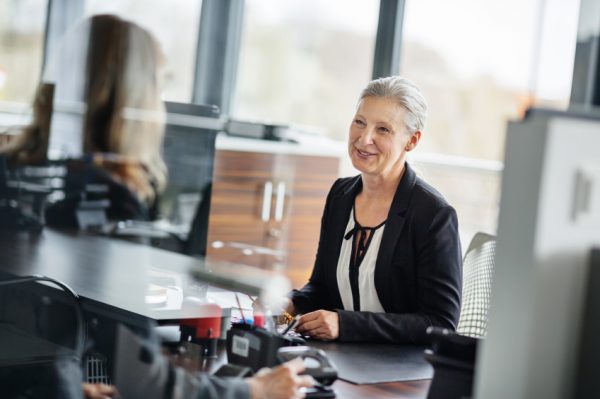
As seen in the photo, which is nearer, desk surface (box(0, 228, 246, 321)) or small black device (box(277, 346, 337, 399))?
small black device (box(277, 346, 337, 399))

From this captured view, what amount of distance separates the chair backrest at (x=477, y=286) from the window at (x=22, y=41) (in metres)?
3.58

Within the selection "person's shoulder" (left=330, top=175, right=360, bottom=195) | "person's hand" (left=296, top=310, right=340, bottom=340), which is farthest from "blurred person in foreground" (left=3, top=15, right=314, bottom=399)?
"person's hand" (left=296, top=310, right=340, bottom=340)

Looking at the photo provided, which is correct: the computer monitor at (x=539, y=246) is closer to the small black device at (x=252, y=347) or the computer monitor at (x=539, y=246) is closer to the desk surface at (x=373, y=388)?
the desk surface at (x=373, y=388)

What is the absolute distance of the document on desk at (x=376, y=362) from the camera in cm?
199

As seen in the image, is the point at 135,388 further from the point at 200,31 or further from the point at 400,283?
the point at 200,31

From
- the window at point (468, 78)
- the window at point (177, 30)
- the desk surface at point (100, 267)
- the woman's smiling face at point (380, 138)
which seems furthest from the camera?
the window at point (177, 30)

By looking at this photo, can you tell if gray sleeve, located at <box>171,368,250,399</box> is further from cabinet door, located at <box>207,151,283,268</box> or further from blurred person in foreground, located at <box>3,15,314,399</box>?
blurred person in foreground, located at <box>3,15,314,399</box>

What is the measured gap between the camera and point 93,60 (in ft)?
18.9

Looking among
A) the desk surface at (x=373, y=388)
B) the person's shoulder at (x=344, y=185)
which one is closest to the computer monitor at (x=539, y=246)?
the desk surface at (x=373, y=388)

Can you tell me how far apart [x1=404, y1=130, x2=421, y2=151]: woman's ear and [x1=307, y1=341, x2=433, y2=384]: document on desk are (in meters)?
0.65

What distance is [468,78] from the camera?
5.19 m

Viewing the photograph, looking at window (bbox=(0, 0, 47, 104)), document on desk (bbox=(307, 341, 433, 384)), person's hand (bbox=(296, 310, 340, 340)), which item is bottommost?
document on desk (bbox=(307, 341, 433, 384))

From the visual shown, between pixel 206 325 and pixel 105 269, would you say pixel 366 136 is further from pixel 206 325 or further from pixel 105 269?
pixel 105 269

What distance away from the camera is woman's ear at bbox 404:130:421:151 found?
8.90 ft
